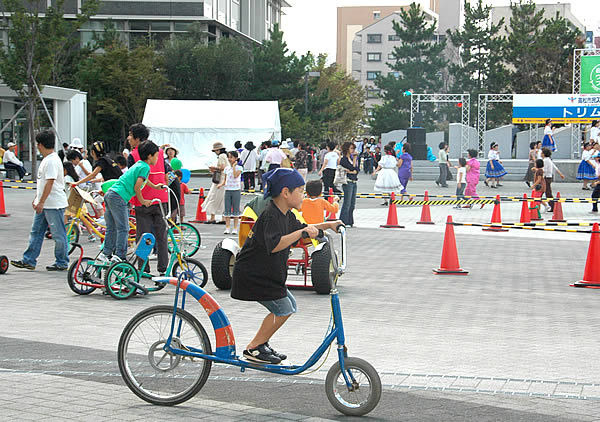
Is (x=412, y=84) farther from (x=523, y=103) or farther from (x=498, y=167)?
(x=498, y=167)

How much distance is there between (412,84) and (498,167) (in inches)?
1608

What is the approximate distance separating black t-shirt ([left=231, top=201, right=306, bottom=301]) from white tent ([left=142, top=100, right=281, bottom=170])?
34.5m

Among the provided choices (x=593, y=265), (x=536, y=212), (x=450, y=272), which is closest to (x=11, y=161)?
(x=536, y=212)

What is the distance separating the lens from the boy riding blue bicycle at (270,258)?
227 inches

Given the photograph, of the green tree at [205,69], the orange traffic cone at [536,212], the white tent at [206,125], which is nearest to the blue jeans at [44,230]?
the orange traffic cone at [536,212]

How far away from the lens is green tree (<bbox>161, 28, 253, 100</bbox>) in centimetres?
5512

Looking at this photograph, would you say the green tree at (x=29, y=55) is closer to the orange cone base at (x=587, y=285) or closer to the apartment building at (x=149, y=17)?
the apartment building at (x=149, y=17)

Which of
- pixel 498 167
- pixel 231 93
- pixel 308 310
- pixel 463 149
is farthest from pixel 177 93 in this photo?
pixel 308 310

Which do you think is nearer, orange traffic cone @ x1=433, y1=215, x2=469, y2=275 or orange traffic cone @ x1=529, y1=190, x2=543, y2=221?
orange traffic cone @ x1=433, y1=215, x2=469, y2=275

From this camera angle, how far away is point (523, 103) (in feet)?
142

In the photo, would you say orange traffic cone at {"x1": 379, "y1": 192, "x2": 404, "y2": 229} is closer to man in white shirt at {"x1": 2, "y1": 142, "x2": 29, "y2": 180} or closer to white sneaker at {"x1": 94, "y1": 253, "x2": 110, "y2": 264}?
white sneaker at {"x1": 94, "y1": 253, "x2": 110, "y2": 264}

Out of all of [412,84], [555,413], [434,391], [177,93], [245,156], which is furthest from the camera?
[412,84]

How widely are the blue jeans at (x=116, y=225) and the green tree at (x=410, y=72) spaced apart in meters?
64.0

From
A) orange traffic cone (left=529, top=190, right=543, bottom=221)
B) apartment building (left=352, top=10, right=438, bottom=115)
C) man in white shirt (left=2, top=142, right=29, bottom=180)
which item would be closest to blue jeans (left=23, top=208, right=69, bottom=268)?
orange traffic cone (left=529, top=190, right=543, bottom=221)
